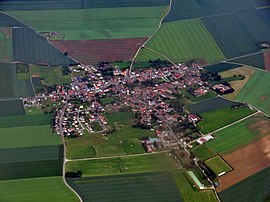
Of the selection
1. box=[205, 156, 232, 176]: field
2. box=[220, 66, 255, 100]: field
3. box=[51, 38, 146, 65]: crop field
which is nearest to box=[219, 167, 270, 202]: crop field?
box=[205, 156, 232, 176]: field

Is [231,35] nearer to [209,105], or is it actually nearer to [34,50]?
[209,105]

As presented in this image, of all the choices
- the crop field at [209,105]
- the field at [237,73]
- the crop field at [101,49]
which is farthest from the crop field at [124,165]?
the crop field at [101,49]

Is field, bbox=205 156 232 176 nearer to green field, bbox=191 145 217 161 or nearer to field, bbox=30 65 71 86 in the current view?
green field, bbox=191 145 217 161

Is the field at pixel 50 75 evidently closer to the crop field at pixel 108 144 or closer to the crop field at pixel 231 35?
the crop field at pixel 108 144

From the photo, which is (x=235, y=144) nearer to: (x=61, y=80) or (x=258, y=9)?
(x=61, y=80)

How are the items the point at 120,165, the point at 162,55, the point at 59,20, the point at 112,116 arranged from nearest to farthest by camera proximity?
the point at 120,165
the point at 112,116
the point at 162,55
the point at 59,20

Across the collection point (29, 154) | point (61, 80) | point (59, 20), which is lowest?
point (29, 154)

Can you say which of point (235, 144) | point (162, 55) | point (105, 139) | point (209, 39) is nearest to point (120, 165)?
point (105, 139)
